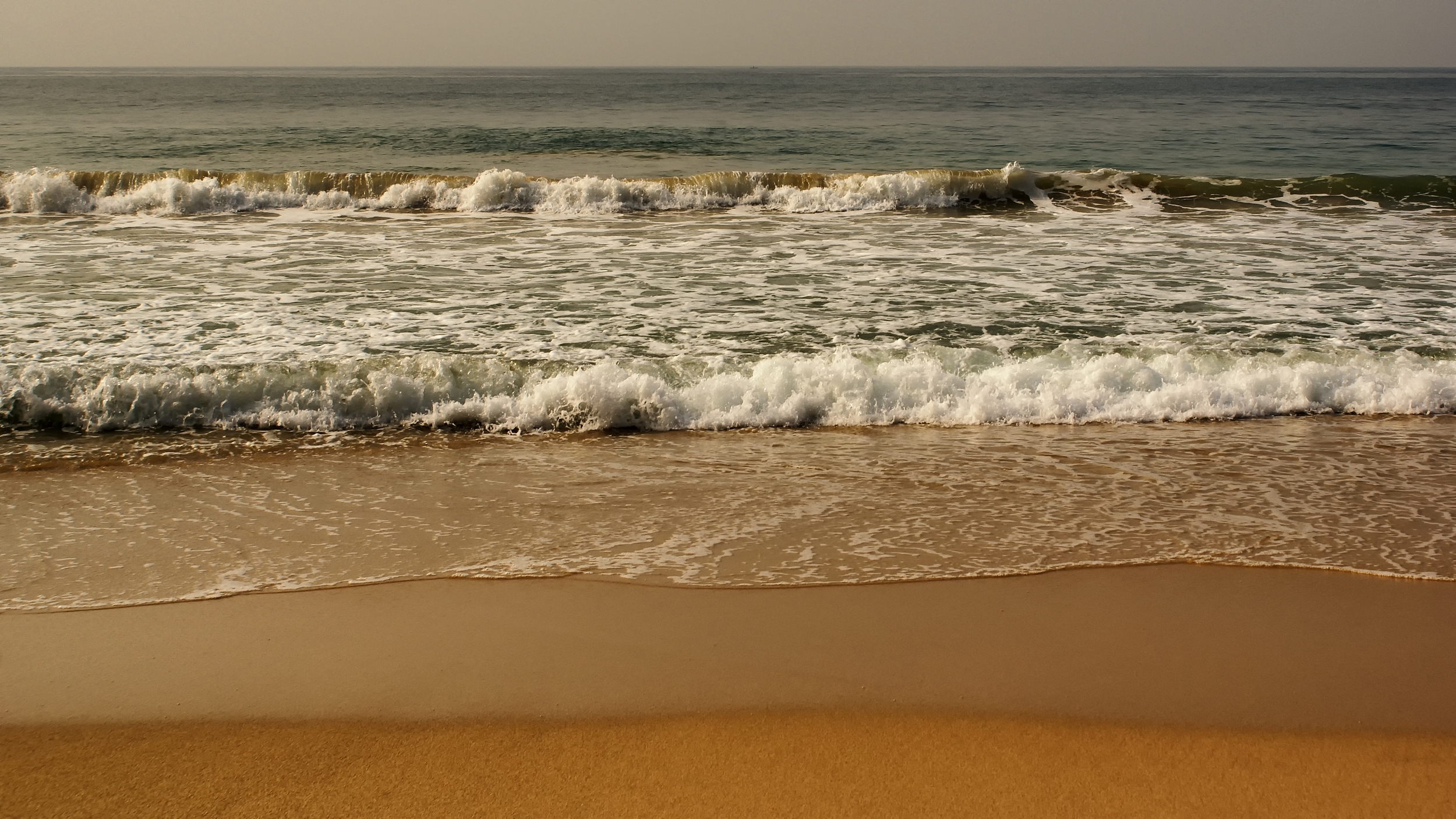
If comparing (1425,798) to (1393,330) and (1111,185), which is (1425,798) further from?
(1111,185)

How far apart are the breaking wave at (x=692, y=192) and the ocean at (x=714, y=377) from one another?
0.28 ft

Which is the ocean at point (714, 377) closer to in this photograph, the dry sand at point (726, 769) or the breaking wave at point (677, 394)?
the breaking wave at point (677, 394)

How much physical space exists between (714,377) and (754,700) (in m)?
3.68

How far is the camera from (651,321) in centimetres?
844

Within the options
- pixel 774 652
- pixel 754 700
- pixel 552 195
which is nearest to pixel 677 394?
pixel 774 652

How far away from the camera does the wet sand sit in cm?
281

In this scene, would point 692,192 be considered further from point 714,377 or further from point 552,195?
point 714,377

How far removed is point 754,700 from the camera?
326cm

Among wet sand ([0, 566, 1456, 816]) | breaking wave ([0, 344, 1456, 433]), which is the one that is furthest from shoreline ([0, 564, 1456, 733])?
breaking wave ([0, 344, 1456, 433])

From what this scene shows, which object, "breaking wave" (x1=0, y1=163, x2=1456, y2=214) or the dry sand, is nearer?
the dry sand

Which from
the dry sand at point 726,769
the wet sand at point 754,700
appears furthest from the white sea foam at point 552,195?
the dry sand at point 726,769

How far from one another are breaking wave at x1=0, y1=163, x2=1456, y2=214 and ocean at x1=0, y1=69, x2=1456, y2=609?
9 centimetres

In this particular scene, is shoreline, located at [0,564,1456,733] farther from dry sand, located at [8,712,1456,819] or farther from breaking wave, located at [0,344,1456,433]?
breaking wave, located at [0,344,1456,433]

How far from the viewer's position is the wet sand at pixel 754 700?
2.81m
